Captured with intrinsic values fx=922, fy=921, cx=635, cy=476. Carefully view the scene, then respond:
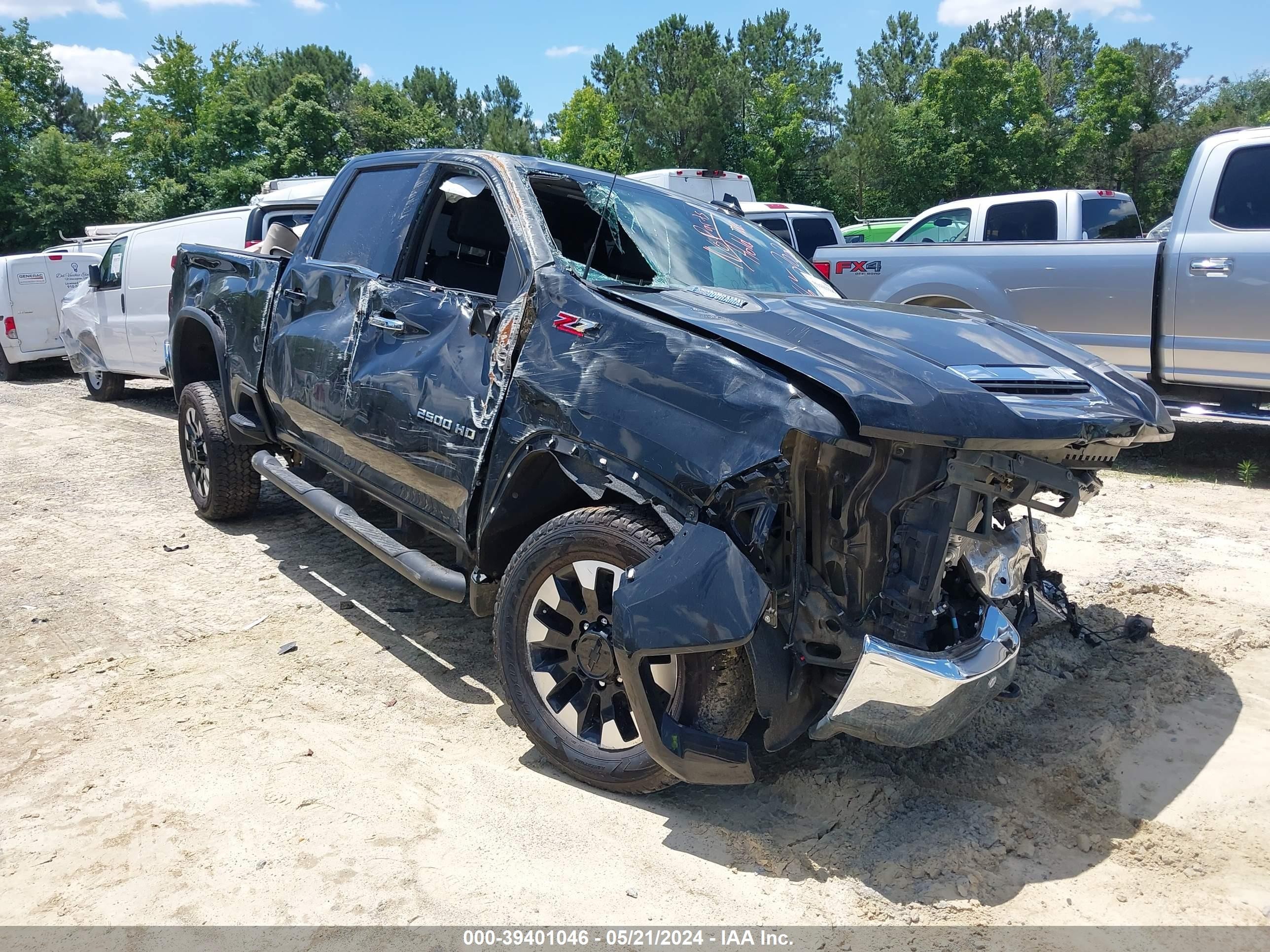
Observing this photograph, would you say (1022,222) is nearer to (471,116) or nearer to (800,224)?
(800,224)

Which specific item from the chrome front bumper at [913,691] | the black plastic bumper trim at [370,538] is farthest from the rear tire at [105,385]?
the chrome front bumper at [913,691]

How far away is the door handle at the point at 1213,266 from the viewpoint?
6645mm

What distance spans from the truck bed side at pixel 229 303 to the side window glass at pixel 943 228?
7.45 metres

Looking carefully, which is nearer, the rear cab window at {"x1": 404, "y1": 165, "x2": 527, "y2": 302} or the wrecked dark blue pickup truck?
the wrecked dark blue pickup truck

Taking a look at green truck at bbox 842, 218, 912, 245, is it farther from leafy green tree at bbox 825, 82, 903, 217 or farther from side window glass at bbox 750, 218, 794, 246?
leafy green tree at bbox 825, 82, 903, 217

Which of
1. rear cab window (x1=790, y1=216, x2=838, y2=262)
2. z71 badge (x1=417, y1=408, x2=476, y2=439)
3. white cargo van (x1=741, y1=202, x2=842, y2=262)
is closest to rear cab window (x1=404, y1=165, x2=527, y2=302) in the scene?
z71 badge (x1=417, y1=408, x2=476, y2=439)

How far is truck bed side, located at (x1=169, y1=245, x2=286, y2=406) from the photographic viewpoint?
518 centimetres

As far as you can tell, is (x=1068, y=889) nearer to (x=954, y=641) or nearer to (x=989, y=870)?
(x=989, y=870)

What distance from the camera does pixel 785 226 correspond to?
14.0 metres

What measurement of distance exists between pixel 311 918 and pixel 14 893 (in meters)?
0.90

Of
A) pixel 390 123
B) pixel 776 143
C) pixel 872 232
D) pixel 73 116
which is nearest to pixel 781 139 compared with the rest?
pixel 776 143

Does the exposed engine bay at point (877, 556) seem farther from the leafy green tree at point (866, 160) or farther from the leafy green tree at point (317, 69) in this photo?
the leafy green tree at point (317, 69)

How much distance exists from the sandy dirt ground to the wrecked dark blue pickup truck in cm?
34

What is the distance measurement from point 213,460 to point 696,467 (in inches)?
165
